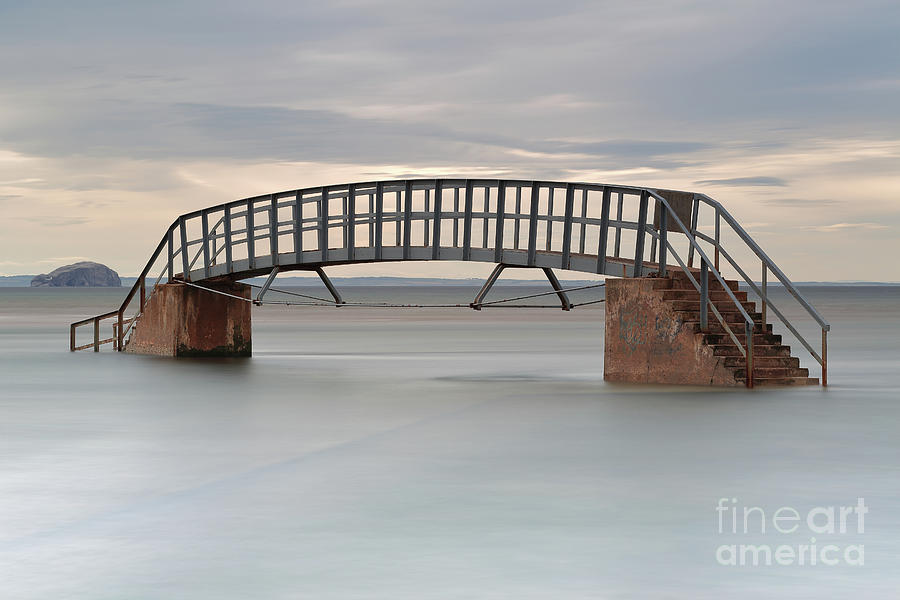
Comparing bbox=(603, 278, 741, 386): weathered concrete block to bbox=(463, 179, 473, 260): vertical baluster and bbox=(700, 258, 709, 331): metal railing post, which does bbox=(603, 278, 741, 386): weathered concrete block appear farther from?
bbox=(463, 179, 473, 260): vertical baluster

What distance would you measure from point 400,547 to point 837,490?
522cm

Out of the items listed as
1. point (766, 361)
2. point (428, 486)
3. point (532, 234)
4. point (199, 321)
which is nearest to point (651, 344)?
point (766, 361)

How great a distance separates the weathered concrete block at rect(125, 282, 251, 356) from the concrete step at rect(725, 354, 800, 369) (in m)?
15.9

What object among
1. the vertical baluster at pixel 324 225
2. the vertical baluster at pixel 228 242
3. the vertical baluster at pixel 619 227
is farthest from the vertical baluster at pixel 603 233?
the vertical baluster at pixel 228 242

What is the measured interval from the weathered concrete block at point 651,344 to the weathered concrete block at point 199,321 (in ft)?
44.7

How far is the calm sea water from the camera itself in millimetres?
9148

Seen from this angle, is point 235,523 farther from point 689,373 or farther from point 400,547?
point 689,373

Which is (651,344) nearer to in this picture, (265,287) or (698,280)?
(698,280)

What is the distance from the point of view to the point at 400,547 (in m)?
10.1

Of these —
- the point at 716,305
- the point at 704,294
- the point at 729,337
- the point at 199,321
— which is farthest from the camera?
the point at 199,321

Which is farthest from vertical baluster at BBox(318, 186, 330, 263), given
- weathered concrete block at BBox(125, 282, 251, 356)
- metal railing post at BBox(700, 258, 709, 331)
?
metal railing post at BBox(700, 258, 709, 331)

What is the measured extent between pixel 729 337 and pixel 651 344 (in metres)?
1.47

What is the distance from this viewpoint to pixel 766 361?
26.0m

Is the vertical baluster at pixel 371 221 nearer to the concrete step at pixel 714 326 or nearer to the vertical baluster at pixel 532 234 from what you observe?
the vertical baluster at pixel 532 234
